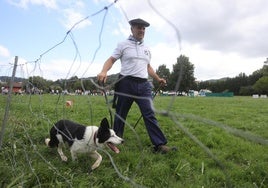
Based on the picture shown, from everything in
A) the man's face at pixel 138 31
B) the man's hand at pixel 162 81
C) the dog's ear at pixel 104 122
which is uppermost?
the man's face at pixel 138 31

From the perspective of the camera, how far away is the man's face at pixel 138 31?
15.4 ft

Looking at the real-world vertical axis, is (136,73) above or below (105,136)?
above

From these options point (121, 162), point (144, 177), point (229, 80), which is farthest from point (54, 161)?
point (229, 80)

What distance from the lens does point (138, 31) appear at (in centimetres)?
473

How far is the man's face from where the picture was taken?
469 centimetres

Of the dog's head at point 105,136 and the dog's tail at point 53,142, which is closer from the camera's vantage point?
the dog's head at point 105,136

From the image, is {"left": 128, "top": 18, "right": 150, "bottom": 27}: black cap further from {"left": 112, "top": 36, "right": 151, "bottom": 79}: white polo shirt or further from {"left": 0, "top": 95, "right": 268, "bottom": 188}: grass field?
{"left": 0, "top": 95, "right": 268, "bottom": 188}: grass field

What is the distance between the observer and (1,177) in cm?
322

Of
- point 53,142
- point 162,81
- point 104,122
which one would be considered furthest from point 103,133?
point 162,81

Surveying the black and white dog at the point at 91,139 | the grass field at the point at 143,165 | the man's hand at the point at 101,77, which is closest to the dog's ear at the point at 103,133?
the black and white dog at the point at 91,139

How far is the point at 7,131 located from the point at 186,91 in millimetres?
66602

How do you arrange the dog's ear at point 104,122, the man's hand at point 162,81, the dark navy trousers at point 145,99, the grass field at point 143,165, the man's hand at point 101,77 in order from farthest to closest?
1. the man's hand at point 162,81
2. the dark navy trousers at point 145,99
3. the man's hand at point 101,77
4. the dog's ear at point 104,122
5. the grass field at point 143,165

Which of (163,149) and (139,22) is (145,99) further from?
(139,22)

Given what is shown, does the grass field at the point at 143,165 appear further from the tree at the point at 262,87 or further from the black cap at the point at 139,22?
the tree at the point at 262,87
